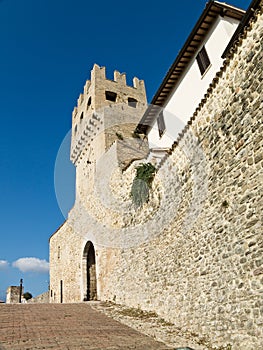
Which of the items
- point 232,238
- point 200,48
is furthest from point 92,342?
point 200,48

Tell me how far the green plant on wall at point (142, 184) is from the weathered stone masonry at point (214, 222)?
1.40 ft

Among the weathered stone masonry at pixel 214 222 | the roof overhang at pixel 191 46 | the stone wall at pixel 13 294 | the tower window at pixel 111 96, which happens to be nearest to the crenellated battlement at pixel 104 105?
the tower window at pixel 111 96

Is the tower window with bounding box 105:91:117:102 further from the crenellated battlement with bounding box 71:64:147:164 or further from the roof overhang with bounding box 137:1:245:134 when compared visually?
the roof overhang with bounding box 137:1:245:134

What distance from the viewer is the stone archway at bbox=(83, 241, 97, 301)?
618 inches

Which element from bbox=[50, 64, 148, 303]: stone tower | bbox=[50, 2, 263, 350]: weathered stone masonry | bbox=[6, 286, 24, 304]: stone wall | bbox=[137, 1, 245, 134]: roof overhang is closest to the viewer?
bbox=[50, 2, 263, 350]: weathered stone masonry

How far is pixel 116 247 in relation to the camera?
1248 cm

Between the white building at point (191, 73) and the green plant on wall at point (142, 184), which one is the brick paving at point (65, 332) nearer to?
the green plant on wall at point (142, 184)

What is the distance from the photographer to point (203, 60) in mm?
8352

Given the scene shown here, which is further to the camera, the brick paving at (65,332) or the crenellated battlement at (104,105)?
the crenellated battlement at (104,105)

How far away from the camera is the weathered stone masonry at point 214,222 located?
513 cm

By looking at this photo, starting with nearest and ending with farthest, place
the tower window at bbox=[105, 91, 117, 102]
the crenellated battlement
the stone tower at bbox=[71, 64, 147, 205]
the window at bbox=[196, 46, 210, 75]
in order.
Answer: the window at bbox=[196, 46, 210, 75] → the stone tower at bbox=[71, 64, 147, 205] → the crenellated battlement → the tower window at bbox=[105, 91, 117, 102]

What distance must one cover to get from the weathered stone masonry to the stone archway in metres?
5.63

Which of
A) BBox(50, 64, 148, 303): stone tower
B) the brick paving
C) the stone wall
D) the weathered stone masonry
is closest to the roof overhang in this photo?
the weathered stone masonry

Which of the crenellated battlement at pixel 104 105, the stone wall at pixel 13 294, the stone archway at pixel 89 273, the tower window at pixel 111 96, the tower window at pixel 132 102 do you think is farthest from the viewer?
the stone wall at pixel 13 294
